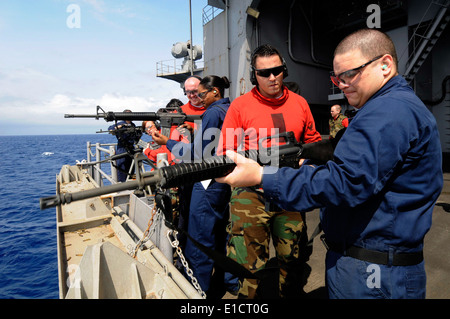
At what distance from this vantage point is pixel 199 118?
4.08 m

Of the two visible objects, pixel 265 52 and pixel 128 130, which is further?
pixel 128 130

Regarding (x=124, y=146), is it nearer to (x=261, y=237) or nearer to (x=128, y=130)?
(x=128, y=130)

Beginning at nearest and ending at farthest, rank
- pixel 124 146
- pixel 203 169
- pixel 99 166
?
pixel 203 169, pixel 124 146, pixel 99 166

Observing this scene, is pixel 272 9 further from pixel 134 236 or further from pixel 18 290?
pixel 18 290

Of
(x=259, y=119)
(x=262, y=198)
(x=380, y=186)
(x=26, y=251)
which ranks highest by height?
(x=259, y=119)

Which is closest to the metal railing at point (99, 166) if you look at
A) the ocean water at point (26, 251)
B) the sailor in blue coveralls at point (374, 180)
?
the ocean water at point (26, 251)

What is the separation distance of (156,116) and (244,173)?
12.1 feet

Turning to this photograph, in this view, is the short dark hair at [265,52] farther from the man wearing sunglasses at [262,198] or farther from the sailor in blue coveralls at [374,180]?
the sailor in blue coveralls at [374,180]

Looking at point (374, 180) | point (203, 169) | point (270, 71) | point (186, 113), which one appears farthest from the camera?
point (186, 113)

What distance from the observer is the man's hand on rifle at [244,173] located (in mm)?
1392

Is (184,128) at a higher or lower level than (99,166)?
higher

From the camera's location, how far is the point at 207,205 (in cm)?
279

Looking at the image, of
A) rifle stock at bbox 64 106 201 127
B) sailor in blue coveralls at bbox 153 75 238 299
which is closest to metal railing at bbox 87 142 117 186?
rifle stock at bbox 64 106 201 127

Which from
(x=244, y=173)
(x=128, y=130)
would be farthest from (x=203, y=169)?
(x=128, y=130)
